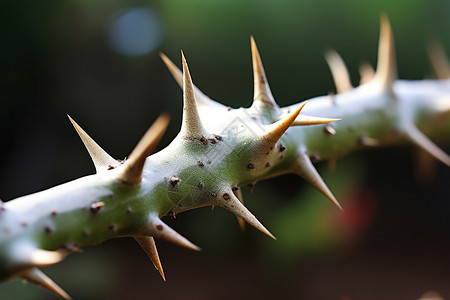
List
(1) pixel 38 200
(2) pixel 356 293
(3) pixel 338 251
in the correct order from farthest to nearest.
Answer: (3) pixel 338 251
(2) pixel 356 293
(1) pixel 38 200

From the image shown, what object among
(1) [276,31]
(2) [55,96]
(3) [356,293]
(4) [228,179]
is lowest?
(3) [356,293]

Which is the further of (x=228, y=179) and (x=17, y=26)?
(x=17, y=26)

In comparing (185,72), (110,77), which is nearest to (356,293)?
(110,77)

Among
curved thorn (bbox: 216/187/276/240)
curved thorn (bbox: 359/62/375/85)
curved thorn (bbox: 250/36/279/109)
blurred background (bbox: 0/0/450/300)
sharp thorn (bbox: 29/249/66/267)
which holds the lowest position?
blurred background (bbox: 0/0/450/300)

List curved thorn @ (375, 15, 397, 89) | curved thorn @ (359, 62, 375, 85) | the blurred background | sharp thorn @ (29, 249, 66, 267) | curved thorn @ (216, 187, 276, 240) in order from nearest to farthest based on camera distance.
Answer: sharp thorn @ (29, 249, 66, 267) → curved thorn @ (216, 187, 276, 240) → curved thorn @ (375, 15, 397, 89) → curved thorn @ (359, 62, 375, 85) → the blurred background

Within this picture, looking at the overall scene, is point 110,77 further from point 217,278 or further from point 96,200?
point 96,200

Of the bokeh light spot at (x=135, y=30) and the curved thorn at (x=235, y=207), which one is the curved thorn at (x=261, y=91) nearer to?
the curved thorn at (x=235, y=207)

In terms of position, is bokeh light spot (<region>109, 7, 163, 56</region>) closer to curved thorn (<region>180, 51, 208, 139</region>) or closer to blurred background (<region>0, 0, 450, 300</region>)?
blurred background (<region>0, 0, 450, 300</region>)

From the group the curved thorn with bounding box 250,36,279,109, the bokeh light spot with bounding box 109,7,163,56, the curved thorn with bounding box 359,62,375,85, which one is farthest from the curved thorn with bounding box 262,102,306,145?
the bokeh light spot with bounding box 109,7,163,56
